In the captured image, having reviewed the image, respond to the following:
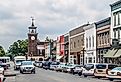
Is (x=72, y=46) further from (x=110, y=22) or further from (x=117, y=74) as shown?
(x=117, y=74)

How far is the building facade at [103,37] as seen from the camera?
68062 millimetres

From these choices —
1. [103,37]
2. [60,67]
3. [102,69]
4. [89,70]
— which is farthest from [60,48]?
[102,69]

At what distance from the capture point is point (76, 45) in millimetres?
95000

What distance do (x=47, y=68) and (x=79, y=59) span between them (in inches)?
402

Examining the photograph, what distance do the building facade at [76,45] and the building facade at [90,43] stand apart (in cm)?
429

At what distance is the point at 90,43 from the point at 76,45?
1559 cm

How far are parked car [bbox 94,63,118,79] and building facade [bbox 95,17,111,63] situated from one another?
2231cm

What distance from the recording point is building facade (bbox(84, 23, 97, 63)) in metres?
76.0

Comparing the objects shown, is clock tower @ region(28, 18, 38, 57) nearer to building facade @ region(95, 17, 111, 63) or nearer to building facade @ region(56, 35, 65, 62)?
building facade @ region(56, 35, 65, 62)

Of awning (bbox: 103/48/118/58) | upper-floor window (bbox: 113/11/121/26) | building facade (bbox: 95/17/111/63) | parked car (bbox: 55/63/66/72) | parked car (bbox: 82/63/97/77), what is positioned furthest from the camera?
parked car (bbox: 55/63/66/72)

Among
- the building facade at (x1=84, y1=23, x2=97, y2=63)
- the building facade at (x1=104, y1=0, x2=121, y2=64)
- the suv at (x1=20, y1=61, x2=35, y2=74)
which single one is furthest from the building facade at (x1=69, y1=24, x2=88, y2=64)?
the suv at (x1=20, y1=61, x2=35, y2=74)

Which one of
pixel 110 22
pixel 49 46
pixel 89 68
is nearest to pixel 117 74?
pixel 89 68

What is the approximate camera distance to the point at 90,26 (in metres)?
79.2

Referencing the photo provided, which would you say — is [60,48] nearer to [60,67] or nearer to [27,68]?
[60,67]
